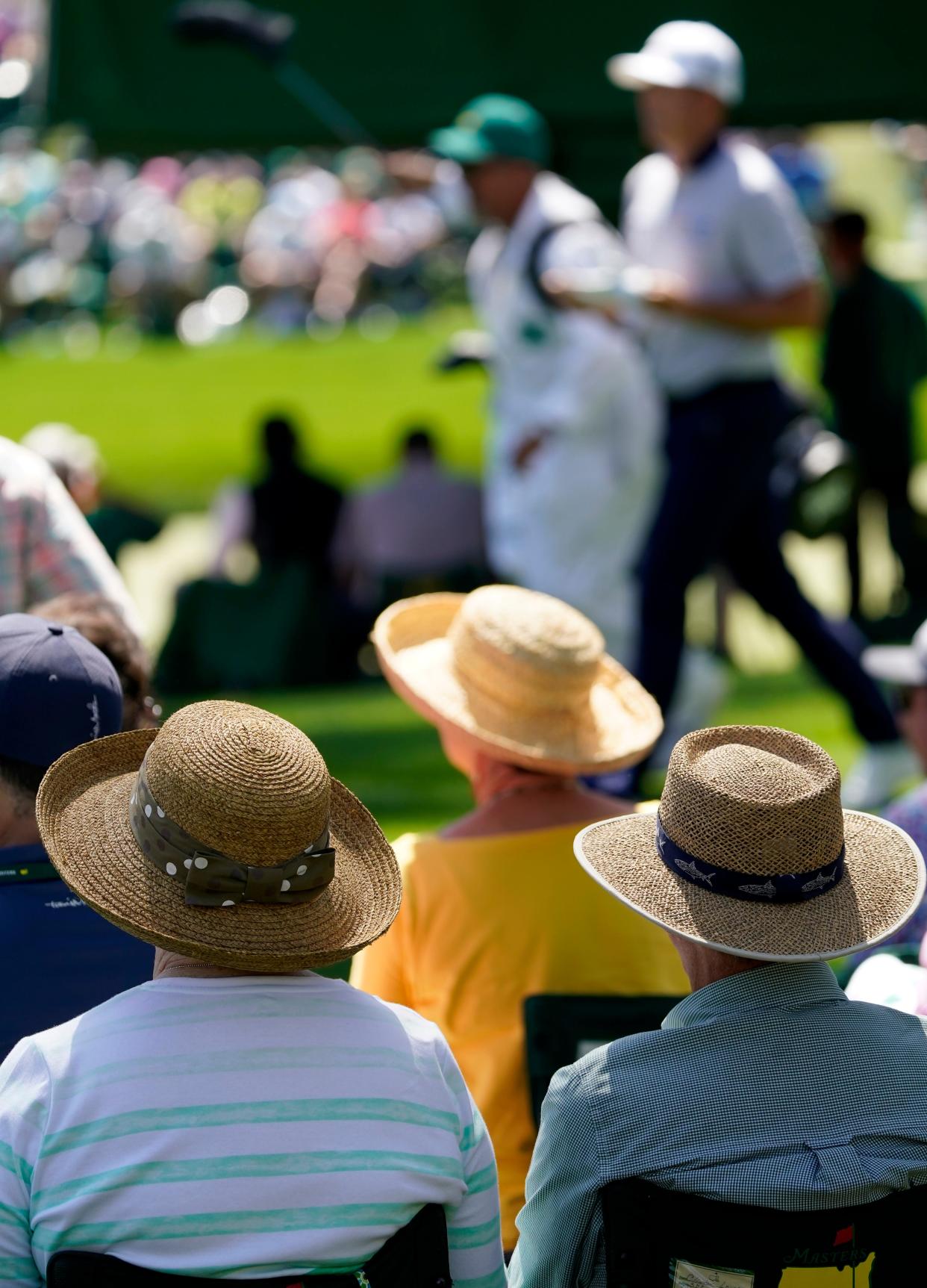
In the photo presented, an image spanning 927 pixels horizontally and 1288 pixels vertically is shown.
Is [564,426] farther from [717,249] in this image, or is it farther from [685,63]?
[685,63]

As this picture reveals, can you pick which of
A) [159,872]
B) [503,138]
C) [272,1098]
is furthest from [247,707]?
[503,138]

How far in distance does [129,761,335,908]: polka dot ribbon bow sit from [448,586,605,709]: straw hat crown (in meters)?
1.00

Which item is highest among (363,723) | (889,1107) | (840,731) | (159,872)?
(159,872)

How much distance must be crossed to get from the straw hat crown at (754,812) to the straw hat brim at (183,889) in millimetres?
336

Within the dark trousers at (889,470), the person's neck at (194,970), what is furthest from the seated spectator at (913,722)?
the dark trousers at (889,470)

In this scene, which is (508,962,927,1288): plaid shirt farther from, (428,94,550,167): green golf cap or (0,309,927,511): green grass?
(0,309,927,511): green grass

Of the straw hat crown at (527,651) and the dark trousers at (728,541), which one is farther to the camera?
the dark trousers at (728,541)

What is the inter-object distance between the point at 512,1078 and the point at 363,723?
4674 mm

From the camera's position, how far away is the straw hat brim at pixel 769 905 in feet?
6.75

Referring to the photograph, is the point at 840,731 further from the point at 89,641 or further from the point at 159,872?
the point at 159,872

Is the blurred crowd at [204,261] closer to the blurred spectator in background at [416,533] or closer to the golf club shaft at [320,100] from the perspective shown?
the blurred spectator in background at [416,533]

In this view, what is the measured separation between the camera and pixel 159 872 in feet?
6.46

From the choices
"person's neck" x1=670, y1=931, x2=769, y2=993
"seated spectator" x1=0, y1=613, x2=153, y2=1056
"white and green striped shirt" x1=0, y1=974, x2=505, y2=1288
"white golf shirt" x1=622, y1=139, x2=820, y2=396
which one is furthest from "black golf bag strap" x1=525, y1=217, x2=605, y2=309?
"white and green striped shirt" x1=0, y1=974, x2=505, y2=1288

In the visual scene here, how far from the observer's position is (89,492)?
572 cm
